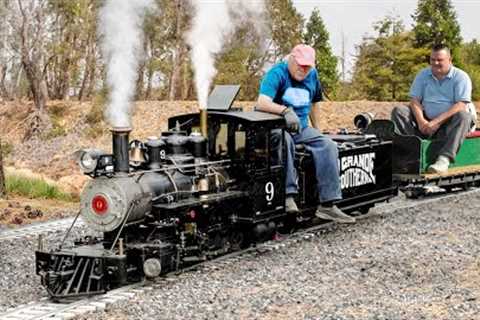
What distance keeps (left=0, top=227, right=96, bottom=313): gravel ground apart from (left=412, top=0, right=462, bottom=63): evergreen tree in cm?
2225

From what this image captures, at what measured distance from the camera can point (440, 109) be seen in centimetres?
1259

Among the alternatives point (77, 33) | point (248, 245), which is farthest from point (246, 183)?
point (77, 33)

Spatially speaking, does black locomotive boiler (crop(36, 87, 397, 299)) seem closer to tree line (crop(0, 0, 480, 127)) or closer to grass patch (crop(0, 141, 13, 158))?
grass patch (crop(0, 141, 13, 158))

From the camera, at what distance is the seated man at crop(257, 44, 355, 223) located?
9734 mm

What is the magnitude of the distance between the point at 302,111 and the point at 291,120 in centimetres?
77

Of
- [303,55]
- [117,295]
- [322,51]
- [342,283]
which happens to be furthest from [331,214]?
[322,51]

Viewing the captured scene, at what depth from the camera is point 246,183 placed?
9188 millimetres

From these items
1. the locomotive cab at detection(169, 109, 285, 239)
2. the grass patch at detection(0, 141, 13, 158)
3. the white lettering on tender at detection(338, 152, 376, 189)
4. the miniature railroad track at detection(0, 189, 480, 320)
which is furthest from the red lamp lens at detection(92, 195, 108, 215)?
the grass patch at detection(0, 141, 13, 158)

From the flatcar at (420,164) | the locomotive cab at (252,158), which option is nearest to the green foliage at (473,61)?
the flatcar at (420,164)

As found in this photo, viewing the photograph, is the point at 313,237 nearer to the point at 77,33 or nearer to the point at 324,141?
the point at 324,141

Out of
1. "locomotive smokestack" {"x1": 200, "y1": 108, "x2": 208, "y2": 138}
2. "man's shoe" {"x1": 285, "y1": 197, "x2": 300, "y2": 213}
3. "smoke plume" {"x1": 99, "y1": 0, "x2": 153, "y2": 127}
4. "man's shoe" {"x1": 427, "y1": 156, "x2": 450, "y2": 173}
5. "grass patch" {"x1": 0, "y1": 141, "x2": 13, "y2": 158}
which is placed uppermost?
"smoke plume" {"x1": 99, "y1": 0, "x2": 153, "y2": 127}

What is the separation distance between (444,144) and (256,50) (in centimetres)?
2012

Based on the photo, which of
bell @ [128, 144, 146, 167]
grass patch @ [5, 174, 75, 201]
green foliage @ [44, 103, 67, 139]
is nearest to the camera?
bell @ [128, 144, 146, 167]

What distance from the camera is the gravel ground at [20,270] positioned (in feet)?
25.9
